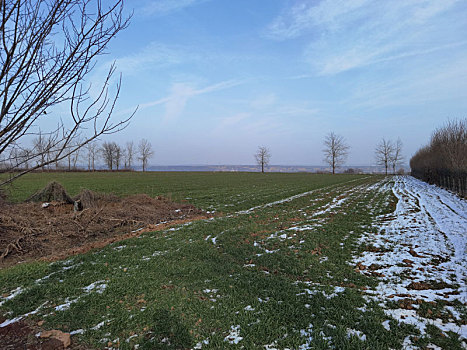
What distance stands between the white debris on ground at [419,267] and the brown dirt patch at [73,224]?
23.6 feet

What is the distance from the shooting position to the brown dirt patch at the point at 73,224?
22.9 feet

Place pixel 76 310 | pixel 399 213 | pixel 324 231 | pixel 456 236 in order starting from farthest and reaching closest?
pixel 399 213
pixel 324 231
pixel 456 236
pixel 76 310

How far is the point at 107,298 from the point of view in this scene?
13.3ft

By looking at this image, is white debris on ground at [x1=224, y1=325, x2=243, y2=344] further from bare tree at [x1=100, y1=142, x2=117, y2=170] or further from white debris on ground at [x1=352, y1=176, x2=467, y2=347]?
bare tree at [x1=100, y1=142, x2=117, y2=170]

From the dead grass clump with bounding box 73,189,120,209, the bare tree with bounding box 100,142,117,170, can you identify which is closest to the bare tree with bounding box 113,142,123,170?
the bare tree with bounding box 100,142,117,170

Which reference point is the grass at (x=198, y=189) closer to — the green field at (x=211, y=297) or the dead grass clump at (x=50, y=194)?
the dead grass clump at (x=50, y=194)

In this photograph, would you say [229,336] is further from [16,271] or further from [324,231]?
[324,231]

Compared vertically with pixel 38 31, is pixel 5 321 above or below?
below

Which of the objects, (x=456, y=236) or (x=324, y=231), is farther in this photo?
(x=324, y=231)

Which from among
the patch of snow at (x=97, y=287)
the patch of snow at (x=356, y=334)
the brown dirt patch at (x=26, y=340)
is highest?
the brown dirt patch at (x=26, y=340)

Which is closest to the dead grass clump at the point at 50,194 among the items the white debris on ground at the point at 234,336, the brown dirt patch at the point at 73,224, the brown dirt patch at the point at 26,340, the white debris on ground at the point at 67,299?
the brown dirt patch at the point at 73,224

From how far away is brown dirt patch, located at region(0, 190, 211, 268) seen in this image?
22.9 feet

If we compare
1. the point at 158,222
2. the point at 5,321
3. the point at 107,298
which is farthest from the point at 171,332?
the point at 158,222

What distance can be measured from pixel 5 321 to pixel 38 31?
3.95 m
